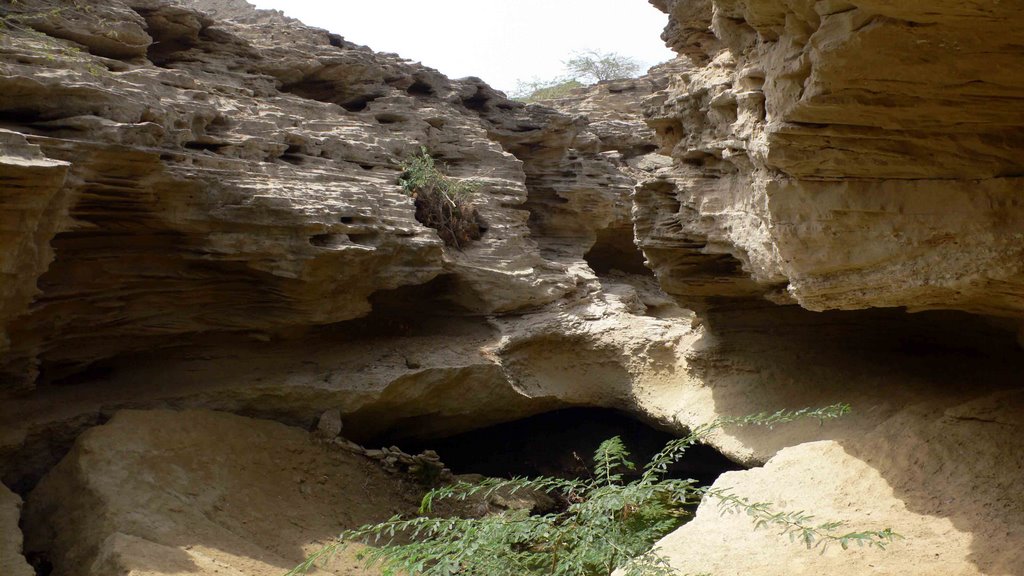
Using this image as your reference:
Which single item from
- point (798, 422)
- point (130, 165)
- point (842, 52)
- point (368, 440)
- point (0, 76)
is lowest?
point (368, 440)

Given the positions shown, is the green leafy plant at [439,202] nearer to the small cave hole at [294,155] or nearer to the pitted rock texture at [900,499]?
the small cave hole at [294,155]

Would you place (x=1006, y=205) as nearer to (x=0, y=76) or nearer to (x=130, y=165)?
(x=130, y=165)

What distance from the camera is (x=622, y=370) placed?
32.9 feet

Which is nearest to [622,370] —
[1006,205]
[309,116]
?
[309,116]

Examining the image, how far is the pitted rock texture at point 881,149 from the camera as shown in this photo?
3592 mm

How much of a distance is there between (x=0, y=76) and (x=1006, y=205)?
7.28 meters

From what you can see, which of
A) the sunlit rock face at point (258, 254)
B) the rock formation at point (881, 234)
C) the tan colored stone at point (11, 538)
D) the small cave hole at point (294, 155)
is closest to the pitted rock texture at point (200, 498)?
the tan colored stone at point (11, 538)

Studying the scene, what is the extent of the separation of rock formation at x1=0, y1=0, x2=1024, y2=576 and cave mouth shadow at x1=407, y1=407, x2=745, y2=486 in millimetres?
757

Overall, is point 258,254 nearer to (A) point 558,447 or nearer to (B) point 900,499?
(A) point 558,447

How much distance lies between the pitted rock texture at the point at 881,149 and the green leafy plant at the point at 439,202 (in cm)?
410

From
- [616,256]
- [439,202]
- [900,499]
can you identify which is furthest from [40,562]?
[616,256]

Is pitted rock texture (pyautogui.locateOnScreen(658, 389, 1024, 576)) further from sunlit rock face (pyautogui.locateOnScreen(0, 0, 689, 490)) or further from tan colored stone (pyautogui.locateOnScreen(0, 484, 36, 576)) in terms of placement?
tan colored stone (pyautogui.locateOnScreen(0, 484, 36, 576))

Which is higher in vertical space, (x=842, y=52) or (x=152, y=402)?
(x=842, y=52)

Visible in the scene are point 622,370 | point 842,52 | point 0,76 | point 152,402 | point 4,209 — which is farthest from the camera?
point 622,370
